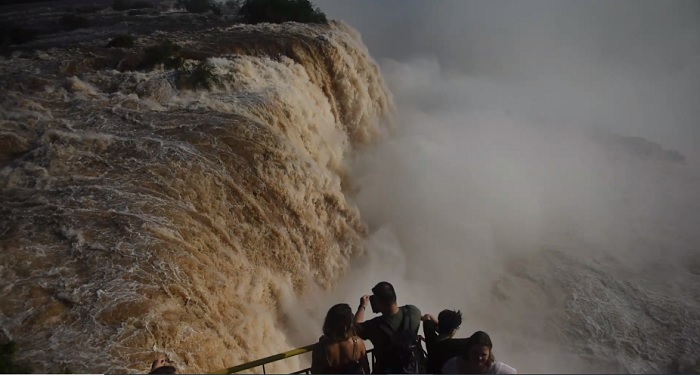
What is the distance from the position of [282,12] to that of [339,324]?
44.1 feet

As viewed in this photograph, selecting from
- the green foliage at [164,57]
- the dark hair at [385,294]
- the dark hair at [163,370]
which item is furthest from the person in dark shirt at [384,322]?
the green foliage at [164,57]

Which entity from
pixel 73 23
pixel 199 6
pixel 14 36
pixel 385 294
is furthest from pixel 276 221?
pixel 199 6

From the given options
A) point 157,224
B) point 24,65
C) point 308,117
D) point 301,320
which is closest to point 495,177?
point 308,117

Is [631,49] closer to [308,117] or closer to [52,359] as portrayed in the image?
[308,117]

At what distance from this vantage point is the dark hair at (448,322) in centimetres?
247

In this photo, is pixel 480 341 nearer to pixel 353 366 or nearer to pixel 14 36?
pixel 353 366

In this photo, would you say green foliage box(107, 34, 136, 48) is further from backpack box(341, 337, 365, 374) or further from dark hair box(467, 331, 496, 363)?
dark hair box(467, 331, 496, 363)

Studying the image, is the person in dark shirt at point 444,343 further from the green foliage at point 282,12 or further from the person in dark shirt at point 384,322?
the green foliage at point 282,12

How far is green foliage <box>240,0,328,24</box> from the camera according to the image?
1448cm

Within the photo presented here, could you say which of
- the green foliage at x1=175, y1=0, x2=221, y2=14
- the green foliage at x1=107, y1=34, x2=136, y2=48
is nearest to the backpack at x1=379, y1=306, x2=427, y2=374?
the green foliage at x1=107, y1=34, x2=136, y2=48

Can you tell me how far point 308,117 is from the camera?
334 inches

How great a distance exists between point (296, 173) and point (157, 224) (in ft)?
7.31

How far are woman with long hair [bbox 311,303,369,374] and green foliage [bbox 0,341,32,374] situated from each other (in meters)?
2.52

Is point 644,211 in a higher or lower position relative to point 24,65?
higher
